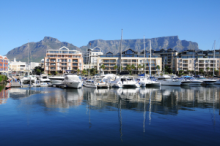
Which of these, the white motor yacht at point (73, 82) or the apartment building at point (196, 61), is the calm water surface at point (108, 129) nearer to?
the white motor yacht at point (73, 82)

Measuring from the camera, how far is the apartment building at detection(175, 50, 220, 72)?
158 m

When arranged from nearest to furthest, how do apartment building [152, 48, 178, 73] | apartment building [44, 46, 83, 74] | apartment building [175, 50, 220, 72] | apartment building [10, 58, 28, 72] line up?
apartment building [44, 46, 83, 74] < apartment building [175, 50, 220, 72] < apartment building [152, 48, 178, 73] < apartment building [10, 58, 28, 72]

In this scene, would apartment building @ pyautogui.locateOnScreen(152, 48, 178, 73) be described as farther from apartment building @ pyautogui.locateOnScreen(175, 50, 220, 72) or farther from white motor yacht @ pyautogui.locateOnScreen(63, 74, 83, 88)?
white motor yacht @ pyautogui.locateOnScreen(63, 74, 83, 88)

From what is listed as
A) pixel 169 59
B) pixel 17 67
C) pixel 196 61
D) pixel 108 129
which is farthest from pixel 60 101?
pixel 17 67

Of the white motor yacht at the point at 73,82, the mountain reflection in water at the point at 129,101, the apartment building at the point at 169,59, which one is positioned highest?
the apartment building at the point at 169,59

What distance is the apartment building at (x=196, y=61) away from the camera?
15850cm

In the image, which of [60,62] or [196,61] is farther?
[196,61]

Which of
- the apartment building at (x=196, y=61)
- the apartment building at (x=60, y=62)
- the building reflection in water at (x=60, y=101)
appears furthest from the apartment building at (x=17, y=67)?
the building reflection in water at (x=60, y=101)

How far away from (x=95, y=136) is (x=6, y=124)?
377 inches

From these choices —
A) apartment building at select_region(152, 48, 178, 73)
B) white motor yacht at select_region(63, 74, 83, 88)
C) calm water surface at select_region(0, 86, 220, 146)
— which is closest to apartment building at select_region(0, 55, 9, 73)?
white motor yacht at select_region(63, 74, 83, 88)

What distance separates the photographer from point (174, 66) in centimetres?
17062

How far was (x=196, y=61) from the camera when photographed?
160 m

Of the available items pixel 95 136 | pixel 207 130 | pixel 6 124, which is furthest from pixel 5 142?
pixel 207 130

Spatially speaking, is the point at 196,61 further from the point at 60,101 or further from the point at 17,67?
the point at 17,67
